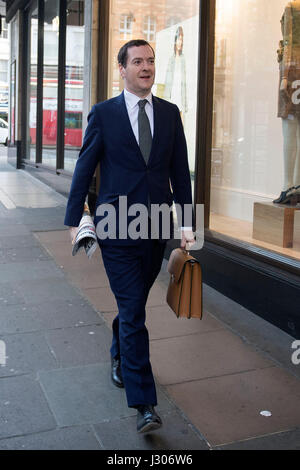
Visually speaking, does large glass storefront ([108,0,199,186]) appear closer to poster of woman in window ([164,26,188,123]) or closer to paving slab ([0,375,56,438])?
poster of woman in window ([164,26,188,123])

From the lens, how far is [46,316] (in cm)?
499

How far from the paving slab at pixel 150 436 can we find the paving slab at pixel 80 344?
34.3 inches

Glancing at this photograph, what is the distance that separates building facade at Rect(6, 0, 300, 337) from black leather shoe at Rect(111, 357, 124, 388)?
4.85ft

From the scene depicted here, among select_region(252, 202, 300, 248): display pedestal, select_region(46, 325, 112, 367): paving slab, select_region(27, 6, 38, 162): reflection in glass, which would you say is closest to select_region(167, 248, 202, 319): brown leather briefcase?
Result: select_region(46, 325, 112, 367): paving slab

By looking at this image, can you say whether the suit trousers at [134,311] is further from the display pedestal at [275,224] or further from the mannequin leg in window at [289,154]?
the mannequin leg in window at [289,154]

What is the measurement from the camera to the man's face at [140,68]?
320 centimetres

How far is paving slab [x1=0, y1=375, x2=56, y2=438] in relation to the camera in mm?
3176

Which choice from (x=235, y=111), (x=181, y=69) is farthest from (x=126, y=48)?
(x=181, y=69)

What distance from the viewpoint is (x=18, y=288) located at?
5801mm

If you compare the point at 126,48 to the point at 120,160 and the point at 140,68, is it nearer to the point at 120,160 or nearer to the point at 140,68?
the point at 140,68

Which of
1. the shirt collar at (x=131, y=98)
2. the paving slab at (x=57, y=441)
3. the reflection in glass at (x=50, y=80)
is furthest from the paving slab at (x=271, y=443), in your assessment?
the reflection in glass at (x=50, y=80)

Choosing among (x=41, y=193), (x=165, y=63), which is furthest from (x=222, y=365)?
(x=41, y=193)

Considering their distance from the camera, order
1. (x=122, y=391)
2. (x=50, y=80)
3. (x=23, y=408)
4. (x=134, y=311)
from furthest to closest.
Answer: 1. (x=50, y=80)
2. (x=122, y=391)
3. (x=23, y=408)
4. (x=134, y=311)

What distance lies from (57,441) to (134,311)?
2.45 ft
